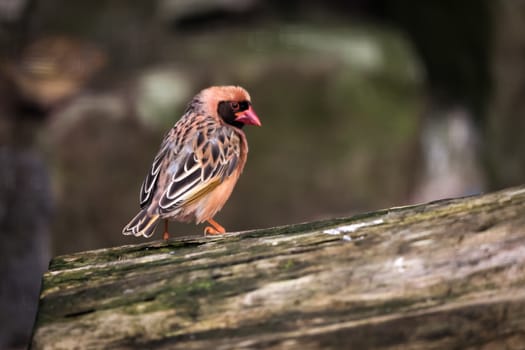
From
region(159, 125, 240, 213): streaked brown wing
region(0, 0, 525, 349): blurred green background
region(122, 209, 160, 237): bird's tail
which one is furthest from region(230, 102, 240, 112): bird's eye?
region(0, 0, 525, 349): blurred green background

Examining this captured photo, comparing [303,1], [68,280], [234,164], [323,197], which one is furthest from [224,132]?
[303,1]

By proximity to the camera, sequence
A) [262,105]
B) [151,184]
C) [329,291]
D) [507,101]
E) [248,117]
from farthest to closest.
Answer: [507,101] < [262,105] < [248,117] < [151,184] < [329,291]

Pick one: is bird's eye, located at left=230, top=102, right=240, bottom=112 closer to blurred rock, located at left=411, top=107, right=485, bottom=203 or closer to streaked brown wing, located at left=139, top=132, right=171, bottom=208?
streaked brown wing, located at left=139, top=132, right=171, bottom=208

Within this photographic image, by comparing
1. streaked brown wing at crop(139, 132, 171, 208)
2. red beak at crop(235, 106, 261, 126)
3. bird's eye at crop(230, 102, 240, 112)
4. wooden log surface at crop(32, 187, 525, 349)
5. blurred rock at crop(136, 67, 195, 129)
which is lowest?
wooden log surface at crop(32, 187, 525, 349)

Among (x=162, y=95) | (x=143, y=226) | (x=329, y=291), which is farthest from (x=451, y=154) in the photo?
(x=329, y=291)

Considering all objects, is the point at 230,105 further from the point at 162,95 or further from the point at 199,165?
the point at 162,95

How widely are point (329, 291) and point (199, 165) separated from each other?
257cm

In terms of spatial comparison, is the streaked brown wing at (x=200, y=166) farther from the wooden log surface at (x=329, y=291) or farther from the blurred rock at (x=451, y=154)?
the blurred rock at (x=451, y=154)

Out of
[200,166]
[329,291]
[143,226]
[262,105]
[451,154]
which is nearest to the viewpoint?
[329,291]

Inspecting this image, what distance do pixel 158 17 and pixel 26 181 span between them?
113 inches

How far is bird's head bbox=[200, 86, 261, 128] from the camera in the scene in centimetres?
569

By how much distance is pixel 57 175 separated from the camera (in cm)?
1032

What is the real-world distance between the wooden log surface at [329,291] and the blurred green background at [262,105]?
7.29 m

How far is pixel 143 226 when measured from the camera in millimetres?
4848
